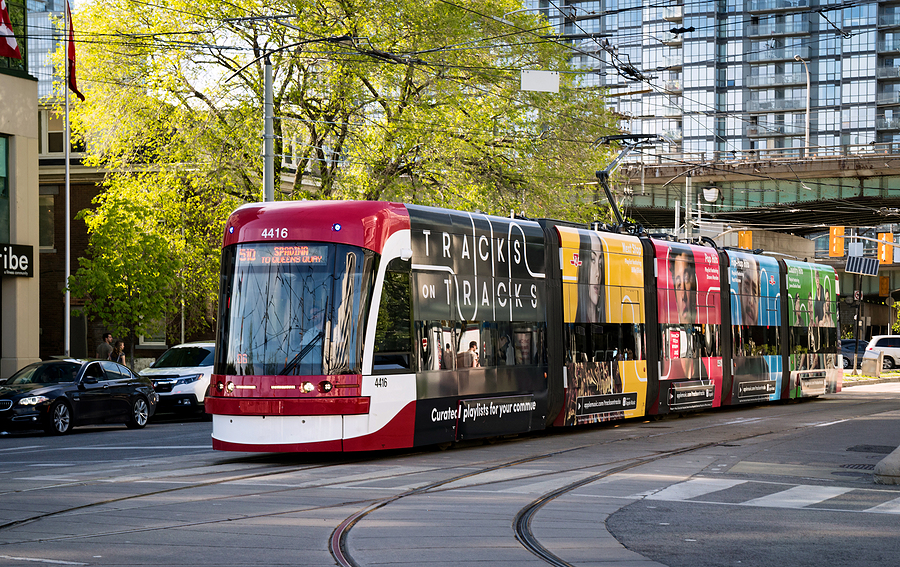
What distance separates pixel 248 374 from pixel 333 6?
18.5m

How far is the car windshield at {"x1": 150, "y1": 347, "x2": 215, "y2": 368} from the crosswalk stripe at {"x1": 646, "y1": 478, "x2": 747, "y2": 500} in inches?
648

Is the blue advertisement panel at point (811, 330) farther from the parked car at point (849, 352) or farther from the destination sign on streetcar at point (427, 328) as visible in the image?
the parked car at point (849, 352)

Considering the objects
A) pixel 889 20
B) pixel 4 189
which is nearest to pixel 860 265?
pixel 4 189

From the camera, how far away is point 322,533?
8.93 m

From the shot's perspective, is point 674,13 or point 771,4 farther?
point 674,13

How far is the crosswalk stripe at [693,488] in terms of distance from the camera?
11.3m

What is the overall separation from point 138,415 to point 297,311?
10.6 meters

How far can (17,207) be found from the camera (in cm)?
3072

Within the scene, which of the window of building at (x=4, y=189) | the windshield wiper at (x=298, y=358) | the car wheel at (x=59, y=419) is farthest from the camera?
the window of building at (x=4, y=189)

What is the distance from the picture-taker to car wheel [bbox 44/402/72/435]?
21031 millimetres

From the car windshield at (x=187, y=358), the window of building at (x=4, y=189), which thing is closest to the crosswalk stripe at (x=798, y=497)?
the car windshield at (x=187, y=358)

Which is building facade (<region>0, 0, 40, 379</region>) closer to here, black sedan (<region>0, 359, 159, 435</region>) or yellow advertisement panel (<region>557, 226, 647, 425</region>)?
black sedan (<region>0, 359, 159, 435</region>)

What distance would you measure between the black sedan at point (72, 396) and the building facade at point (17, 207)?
7738mm

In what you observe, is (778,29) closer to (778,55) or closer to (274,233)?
(778,55)
